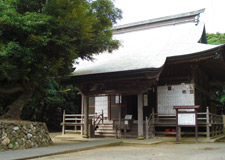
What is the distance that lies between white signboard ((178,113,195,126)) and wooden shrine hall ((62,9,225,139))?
1150 mm

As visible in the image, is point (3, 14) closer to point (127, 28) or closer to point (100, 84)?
point (100, 84)

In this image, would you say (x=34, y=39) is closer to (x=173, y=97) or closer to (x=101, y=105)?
(x=173, y=97)

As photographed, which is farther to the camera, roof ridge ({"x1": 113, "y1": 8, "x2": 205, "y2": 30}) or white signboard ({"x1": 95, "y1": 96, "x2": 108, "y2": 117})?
roof ridge ({"x1": 113, "y1": 8, "x2": 205, "y2": 30})

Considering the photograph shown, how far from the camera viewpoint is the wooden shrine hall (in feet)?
41.9

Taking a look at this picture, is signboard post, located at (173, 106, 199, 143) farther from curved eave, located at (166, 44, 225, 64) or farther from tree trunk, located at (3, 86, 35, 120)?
tree trunk, located at (3, 86, 35, 120)

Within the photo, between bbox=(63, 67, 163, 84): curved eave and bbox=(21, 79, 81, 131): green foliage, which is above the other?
bbox=(63, 67, 163, 84): curved eave

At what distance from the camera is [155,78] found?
12117 mm

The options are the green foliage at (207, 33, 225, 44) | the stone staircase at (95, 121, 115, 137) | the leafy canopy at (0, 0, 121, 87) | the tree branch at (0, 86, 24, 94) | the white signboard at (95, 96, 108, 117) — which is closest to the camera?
the leafy canopy at (0, 0, 121, 87)

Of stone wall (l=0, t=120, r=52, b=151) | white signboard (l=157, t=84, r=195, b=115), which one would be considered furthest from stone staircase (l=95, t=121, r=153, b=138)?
stone wall (l=0, t=120, r=52, b=151)

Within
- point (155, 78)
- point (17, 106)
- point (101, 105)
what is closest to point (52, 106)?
point (101, 105)

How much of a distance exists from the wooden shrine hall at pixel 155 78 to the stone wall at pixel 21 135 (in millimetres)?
3860

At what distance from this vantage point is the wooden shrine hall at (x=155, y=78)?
12.8 meters

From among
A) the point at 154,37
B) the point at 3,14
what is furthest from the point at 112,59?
the point at 3,14

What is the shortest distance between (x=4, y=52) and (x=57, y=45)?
2.20 metres
